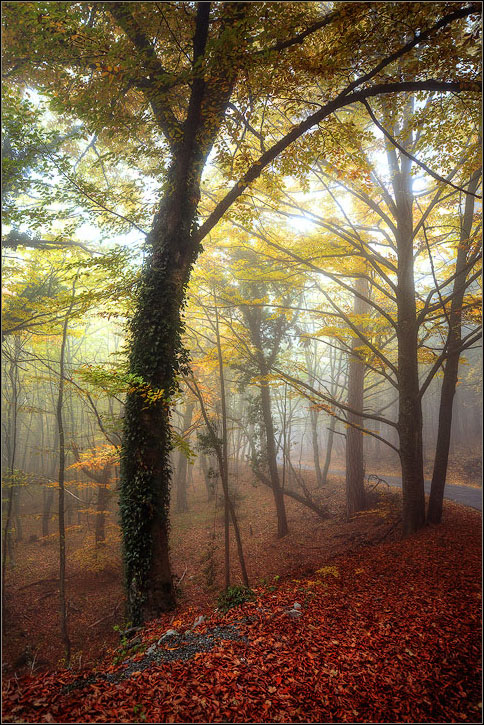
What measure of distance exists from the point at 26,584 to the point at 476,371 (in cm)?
2272

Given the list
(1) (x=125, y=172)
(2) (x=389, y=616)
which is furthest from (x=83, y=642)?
(1) (x=125, y=172)

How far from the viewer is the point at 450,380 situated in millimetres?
6207

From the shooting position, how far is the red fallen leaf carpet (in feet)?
8.55

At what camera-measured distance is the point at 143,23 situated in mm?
4477

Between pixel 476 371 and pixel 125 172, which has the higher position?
pixel 125 172

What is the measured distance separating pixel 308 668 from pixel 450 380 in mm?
5231

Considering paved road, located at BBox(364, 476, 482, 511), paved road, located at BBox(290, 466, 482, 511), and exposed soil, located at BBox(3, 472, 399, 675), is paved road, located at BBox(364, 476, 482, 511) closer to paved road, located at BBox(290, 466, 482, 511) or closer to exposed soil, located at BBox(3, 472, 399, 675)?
paved road, located at BBox(290, 466, 482, 511)

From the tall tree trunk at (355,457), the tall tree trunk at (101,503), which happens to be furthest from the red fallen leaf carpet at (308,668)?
the tall tree trunk at (101,503)

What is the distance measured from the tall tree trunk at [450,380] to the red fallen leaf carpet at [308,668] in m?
1.81

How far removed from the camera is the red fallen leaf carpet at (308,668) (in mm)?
2605

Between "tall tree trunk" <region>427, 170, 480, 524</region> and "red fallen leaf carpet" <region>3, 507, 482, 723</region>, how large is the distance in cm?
181

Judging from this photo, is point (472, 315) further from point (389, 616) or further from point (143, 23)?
point (143, 23)

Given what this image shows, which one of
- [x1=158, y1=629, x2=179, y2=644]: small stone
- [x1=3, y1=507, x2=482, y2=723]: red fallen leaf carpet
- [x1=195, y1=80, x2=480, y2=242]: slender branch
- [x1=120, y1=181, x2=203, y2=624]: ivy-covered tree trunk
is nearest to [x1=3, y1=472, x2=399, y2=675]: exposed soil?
[x1=120, y1=181, x2=203, y2=624]: ivy-covered tree trunk

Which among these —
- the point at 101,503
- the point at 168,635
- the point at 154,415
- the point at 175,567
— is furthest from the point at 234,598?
the point at 101,503
